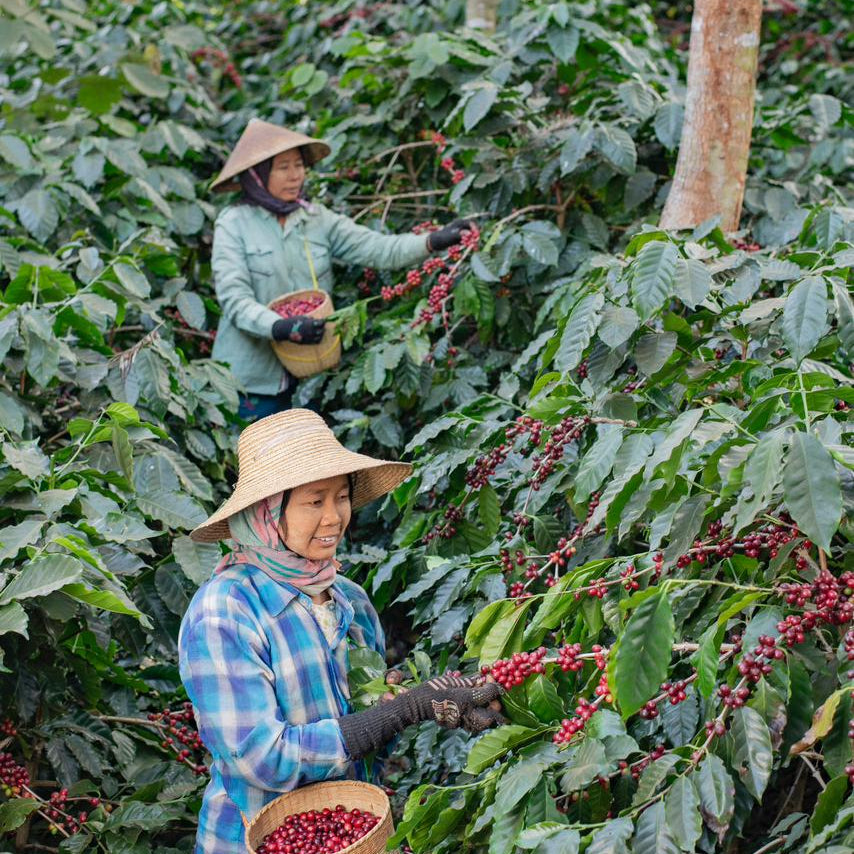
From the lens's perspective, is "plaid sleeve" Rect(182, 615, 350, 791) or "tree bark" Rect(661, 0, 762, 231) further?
"tree bark" Rect(661, 0, 762, 231)

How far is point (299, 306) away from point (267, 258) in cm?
25

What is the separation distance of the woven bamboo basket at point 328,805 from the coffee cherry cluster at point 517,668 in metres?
0.35

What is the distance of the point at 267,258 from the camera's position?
4.63 m

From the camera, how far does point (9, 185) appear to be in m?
5.05

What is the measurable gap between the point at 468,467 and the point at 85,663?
106 centimetres

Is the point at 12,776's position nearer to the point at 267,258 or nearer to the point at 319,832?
the point at 319,832

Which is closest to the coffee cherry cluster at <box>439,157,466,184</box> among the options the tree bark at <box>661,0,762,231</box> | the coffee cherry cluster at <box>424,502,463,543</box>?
the tree bark at <box>661,0,762,231</box>

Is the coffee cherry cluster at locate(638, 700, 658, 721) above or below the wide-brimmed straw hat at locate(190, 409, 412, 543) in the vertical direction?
below

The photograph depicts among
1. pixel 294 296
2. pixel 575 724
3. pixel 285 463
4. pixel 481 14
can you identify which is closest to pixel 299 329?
pixel 294 296

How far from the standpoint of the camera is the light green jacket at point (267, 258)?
15.0 ft

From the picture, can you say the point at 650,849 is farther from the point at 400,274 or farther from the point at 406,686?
the point at 400,274

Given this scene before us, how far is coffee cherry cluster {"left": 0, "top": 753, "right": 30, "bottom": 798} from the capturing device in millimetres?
2867

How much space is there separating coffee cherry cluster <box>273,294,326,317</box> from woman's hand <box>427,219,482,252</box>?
0.45 m

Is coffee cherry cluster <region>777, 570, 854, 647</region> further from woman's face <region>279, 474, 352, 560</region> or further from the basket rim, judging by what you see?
the basket rim
